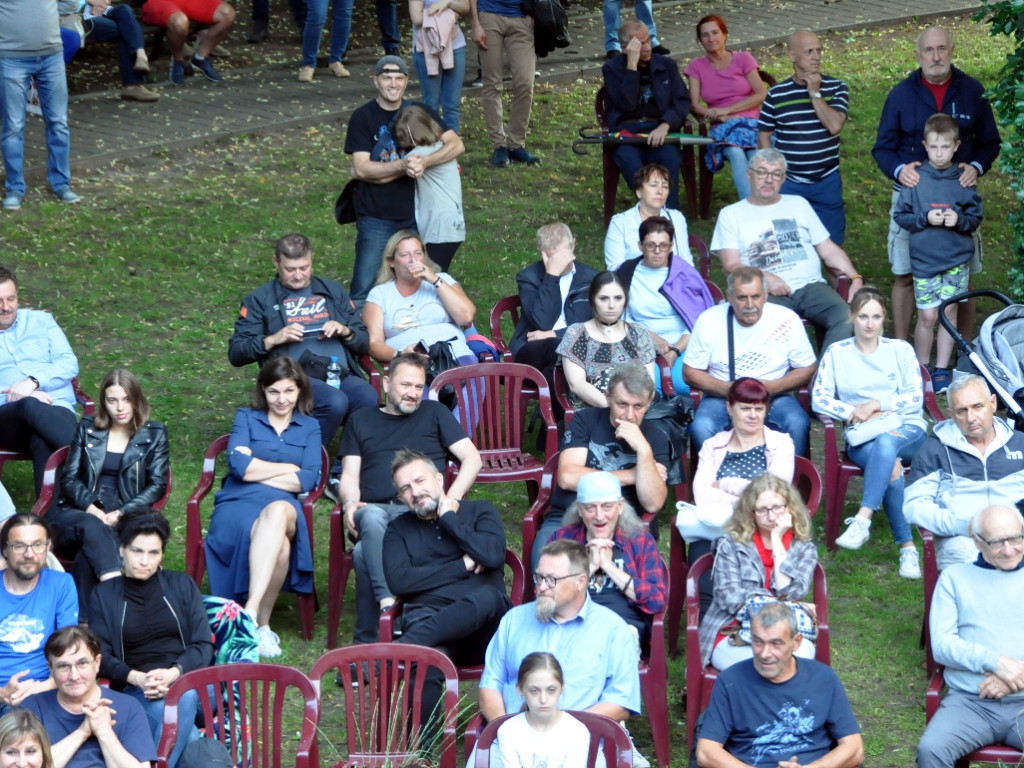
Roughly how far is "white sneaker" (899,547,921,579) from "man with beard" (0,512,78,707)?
3794mm

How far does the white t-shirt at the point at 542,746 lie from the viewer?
5.74 meters

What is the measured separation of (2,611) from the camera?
6.54 m

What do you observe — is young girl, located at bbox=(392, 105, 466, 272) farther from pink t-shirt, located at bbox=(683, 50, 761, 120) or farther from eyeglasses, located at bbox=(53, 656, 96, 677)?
eyeglasses, located at bbox=(53, 656, 96, 677)

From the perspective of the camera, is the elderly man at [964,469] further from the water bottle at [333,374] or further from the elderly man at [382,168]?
the elderly man at [382,168]

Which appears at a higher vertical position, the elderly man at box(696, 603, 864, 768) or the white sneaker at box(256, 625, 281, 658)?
the elderly man at box(696, 603, 864, 768)

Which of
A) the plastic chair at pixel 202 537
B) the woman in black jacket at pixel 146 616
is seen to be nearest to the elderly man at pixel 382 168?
the plastic chair at pixel 202 537

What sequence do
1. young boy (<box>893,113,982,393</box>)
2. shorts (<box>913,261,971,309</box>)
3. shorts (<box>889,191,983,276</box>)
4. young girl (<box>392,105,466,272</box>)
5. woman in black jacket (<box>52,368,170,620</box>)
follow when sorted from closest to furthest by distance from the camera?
1. woman in black jacket (<box>52,368,170,620</box>)
2. young boy (<box>893,113,982,393</box>)
3. shorts (<box>913,261,971,309</box>)
4. shorts (<box>889,191,983,276</box>)
5. young girl (<box>392,105,466,272</box>)

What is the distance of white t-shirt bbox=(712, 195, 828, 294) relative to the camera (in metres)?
9.48

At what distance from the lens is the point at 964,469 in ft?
23.2

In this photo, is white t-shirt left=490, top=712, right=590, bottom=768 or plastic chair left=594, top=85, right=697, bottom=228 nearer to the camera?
white t-shirt left=490, top=712, right=590, bottom=768

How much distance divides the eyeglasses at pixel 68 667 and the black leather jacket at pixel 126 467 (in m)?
1.59

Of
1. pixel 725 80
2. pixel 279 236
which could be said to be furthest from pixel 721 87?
pixel 279 236

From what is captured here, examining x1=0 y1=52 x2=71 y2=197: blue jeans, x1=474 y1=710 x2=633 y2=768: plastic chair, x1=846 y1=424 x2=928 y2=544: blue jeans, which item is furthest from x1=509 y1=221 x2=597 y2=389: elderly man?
x1=0 y1=52 x2=71 y2=197: blue jeans

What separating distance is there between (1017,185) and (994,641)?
3.50 meters
